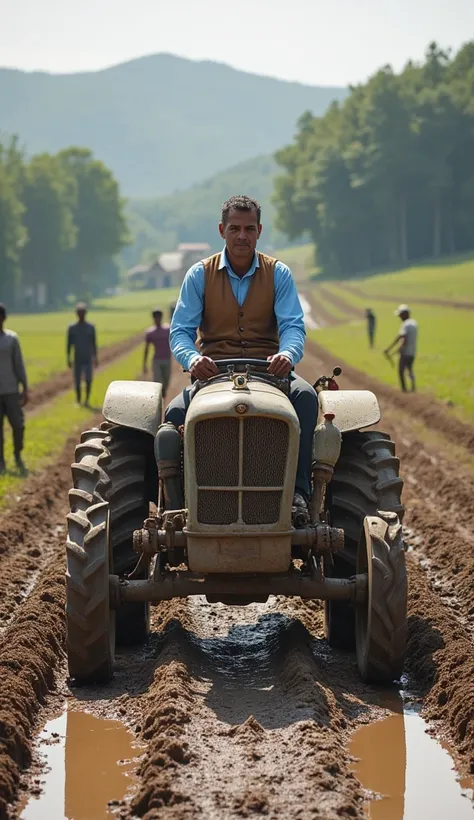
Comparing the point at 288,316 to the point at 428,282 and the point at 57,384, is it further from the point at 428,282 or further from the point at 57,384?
the point at 428,282

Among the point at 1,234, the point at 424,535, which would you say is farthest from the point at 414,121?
the point at 424,535

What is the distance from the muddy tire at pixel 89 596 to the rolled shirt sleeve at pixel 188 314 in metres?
1.07

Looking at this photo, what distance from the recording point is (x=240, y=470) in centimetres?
670

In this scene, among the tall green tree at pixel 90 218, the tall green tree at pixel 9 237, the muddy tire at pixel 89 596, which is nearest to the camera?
the muddy tire at pixel 89 596

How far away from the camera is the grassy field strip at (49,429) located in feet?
51.0

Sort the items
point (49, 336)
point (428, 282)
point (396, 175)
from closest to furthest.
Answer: point (49, 336)
point (428, 282)
point (396, 175)

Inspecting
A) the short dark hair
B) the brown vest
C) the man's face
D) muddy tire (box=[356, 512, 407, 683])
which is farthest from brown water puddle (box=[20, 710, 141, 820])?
the short dark hair

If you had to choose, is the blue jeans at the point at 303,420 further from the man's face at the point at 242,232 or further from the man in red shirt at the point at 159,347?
the man in red shirt at the point at 159,347

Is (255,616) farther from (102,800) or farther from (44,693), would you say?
(102,800)

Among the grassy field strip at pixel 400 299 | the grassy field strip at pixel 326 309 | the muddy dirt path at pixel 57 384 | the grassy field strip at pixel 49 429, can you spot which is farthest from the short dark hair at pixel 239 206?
the grassy field strip at pixel 400 299

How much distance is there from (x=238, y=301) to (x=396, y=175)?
3760 inches

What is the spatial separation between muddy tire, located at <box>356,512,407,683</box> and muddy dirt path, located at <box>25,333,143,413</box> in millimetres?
17836

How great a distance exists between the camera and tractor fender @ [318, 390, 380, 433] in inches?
305

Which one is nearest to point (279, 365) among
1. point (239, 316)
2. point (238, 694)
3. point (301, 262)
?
point (239, 316)
